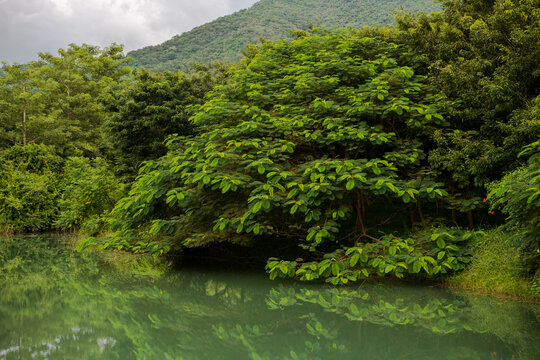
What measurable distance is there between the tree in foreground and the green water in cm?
56

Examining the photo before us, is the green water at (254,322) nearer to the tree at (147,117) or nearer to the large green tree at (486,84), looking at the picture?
the large green tree at (486,84)

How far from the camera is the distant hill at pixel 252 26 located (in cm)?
4378

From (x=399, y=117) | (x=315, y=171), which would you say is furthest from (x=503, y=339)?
(x=399, y=117)

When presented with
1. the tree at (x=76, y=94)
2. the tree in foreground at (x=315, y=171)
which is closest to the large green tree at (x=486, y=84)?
the tree in foreground at (x=315, y=171)

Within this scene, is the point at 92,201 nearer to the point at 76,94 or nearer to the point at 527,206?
the point at 76,94

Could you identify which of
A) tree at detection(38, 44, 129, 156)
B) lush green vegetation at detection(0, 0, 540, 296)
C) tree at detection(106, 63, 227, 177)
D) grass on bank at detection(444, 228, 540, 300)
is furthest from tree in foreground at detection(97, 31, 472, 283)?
tree at detection(38, 44, 129, 156)

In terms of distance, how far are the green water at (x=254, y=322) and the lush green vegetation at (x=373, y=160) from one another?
498 mm

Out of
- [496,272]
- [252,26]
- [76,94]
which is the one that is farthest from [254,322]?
[252,26]

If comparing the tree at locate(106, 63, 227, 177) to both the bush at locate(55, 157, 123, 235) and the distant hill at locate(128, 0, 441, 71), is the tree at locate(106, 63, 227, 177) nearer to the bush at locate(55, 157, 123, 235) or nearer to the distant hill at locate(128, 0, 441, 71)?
the bush at locate(55, 157, 123, 235)

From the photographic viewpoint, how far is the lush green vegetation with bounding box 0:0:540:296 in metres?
6.13

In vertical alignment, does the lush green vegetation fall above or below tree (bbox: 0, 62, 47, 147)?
below

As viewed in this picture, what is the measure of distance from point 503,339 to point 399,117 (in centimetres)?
458

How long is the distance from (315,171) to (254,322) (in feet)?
8.36

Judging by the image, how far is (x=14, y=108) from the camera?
2266cm
